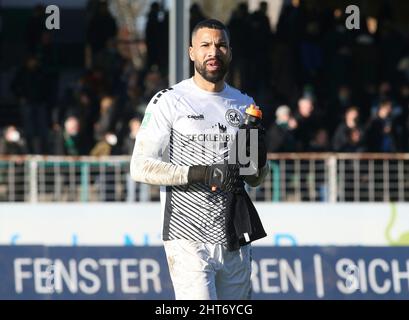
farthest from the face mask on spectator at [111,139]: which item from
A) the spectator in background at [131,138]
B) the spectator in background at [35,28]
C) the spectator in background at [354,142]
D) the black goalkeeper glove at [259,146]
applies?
the black goalkeeper glove at [259,146]

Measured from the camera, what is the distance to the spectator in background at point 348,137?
1591 centimetres

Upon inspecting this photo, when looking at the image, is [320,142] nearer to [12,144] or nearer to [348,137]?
[348,137]

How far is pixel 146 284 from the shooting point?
10.9m

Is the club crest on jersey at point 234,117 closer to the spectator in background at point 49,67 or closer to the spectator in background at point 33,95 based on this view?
the spectator in background at point 33,95

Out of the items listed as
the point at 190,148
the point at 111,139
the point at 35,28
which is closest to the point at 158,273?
the point at 190,148

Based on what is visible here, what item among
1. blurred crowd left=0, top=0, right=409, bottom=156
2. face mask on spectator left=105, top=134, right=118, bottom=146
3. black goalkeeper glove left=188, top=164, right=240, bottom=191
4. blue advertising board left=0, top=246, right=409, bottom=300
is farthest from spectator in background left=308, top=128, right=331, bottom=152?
black goalkeeper glove left=188, top=164, right=240, bottom=191

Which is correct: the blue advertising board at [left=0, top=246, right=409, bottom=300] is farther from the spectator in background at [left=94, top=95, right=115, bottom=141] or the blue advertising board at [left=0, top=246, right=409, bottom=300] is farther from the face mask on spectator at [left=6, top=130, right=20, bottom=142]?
the spectator in background at [left=94, top=95, right=115, bottom=141]

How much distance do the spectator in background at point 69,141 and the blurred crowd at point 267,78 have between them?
1.9 inches

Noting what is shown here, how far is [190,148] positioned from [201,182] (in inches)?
9.5

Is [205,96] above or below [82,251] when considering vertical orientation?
above

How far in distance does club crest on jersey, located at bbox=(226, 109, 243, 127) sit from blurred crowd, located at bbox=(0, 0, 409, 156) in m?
9.58
